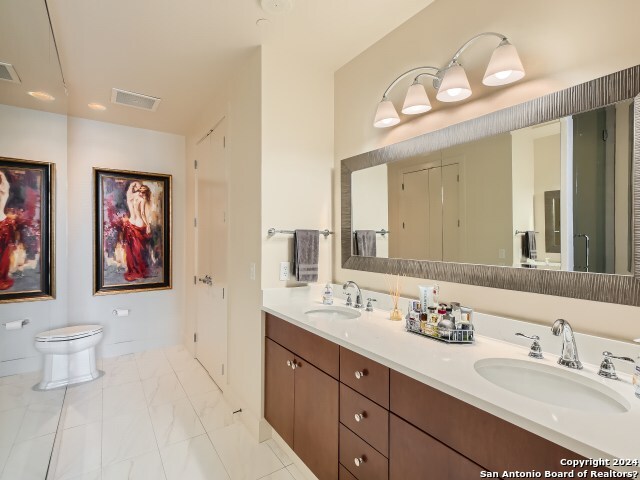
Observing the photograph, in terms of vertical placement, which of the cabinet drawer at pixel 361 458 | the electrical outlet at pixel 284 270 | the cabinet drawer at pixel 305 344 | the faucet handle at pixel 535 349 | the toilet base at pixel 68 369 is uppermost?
the electrical outlet at pixel 284 270

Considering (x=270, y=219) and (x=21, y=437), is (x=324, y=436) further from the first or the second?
(x=21, y=437)

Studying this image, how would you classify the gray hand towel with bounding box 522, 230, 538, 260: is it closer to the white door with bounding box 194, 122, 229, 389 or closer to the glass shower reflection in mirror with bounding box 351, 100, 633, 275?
the glass shower reflection in mirror with bounding box 351, 100, 633, 275

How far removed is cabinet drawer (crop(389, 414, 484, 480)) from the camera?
927 mm

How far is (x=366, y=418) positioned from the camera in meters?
1.28

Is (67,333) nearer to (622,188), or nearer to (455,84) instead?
(455,84)

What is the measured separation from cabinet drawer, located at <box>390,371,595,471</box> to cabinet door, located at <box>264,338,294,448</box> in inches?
32.5

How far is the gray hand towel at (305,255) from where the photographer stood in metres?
2.14

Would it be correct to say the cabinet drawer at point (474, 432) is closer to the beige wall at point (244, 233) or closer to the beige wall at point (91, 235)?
the beige wall at point (244, 233)

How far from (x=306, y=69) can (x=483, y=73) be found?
4.04 feet

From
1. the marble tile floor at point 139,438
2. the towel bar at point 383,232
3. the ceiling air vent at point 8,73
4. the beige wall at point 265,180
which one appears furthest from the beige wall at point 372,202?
the ceiling air vent at point 8,73

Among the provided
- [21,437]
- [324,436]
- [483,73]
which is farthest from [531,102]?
[21,437]

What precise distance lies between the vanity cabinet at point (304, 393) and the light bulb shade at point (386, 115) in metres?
1.23

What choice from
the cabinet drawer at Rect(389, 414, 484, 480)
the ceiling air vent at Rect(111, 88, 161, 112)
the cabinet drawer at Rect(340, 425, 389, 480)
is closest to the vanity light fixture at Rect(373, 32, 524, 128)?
the cabinet drawer at Rect(389, 414, 484, 480)

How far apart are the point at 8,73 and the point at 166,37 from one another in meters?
0.82
